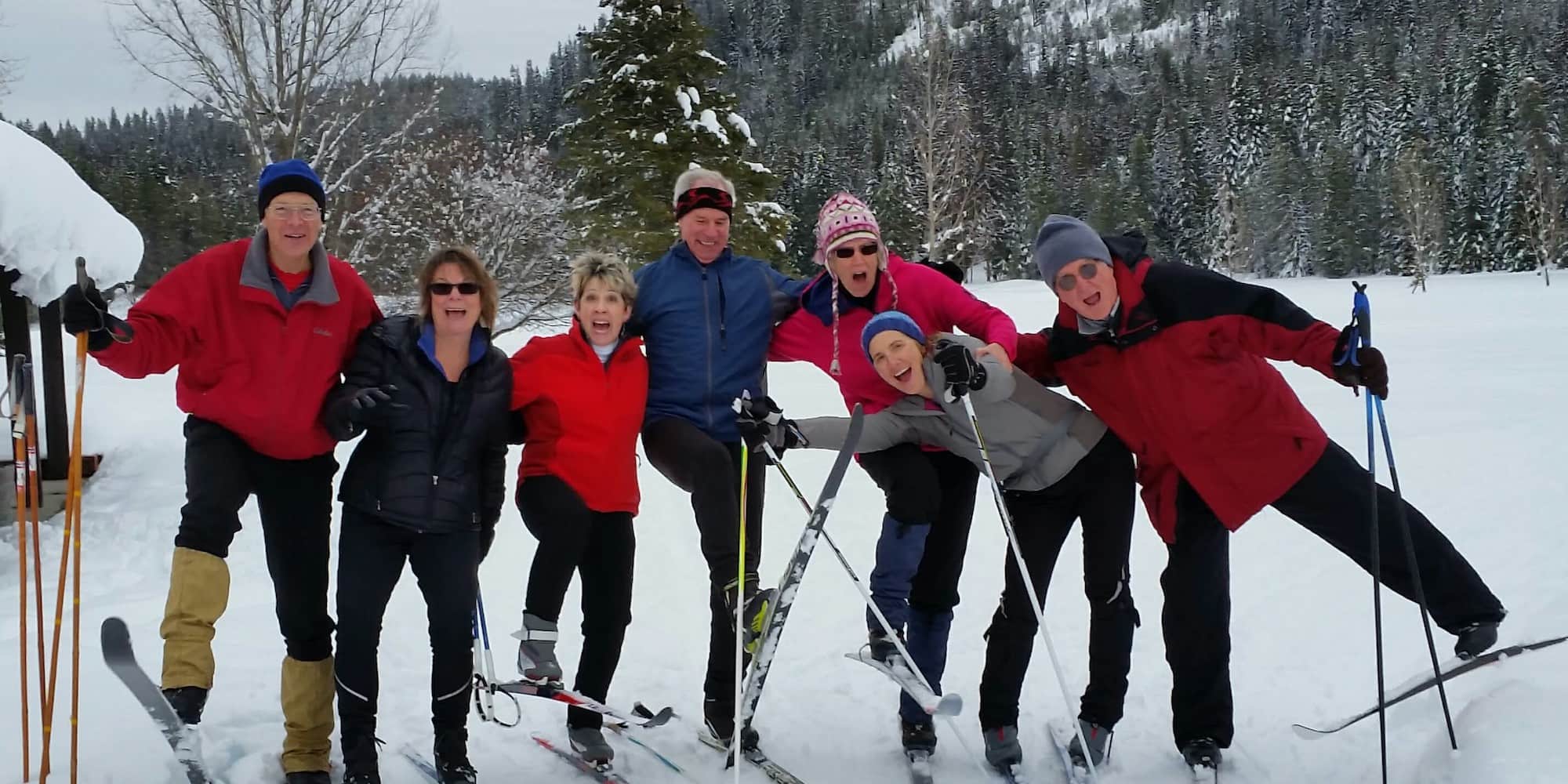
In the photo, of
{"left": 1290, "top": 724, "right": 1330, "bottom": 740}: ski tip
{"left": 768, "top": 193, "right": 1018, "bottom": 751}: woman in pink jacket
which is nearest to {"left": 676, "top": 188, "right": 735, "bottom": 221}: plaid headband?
{"left": 768, "top": 193, "right": 1018, "bottom": 751}: woman in pink jacket

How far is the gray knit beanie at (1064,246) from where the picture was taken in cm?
325

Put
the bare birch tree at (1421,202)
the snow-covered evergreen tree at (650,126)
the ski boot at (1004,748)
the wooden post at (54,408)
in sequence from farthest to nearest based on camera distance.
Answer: the bare birch tree at (1421,202), the snow-covered evergreen tree at (650,126), the wooden post at (54,408), the ski boot at (1004,748)

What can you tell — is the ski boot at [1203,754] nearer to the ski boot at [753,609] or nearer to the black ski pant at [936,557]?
the black ski pant at [936,557]

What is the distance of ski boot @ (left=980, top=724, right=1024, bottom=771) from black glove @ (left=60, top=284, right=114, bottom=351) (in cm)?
332

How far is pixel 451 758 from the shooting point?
313cm

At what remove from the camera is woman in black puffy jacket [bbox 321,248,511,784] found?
300 centimetres

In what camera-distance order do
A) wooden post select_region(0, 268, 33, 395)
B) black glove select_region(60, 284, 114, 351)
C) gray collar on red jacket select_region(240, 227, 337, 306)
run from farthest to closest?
1. wooden post select_region(0, 268, 33, 395)
2. gray collar on red jacket select_region(240, 227, 337, 306)
3. black glove select_region(60, 284, 114, 351)

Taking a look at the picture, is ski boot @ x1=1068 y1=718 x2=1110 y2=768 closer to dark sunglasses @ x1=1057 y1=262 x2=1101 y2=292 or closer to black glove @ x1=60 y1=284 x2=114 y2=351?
dark sunglasses @ x1=1057 y1=262 x2=1101 y2=292

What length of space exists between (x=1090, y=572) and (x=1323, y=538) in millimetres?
828

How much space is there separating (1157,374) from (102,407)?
13.4 metres

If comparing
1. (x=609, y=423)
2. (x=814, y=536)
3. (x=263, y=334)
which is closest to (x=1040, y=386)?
(x=814, y=536)

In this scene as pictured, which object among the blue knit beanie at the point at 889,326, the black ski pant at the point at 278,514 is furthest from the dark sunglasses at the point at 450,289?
Answer: the blue knit beanie at the point at 889,326

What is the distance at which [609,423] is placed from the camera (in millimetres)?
3498

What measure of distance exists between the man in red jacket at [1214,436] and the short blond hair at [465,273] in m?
2.02
